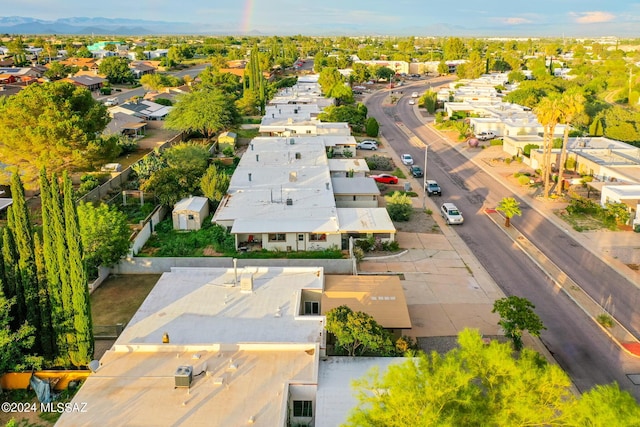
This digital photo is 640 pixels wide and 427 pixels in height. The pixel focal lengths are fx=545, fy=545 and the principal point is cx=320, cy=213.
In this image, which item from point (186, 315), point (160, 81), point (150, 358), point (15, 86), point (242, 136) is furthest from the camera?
point (160, 81)

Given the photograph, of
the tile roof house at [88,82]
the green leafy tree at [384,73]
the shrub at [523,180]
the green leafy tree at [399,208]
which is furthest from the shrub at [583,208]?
the green leafy tree at [384,73]

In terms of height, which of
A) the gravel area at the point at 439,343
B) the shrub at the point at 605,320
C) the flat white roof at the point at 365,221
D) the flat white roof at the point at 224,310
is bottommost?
the gravel area at the point at 439,343

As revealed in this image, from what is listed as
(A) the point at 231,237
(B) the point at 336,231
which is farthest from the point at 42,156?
(B) the point at 336,231

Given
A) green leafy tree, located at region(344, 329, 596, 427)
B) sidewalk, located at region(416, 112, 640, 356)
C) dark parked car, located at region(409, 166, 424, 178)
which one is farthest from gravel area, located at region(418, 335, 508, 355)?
dark parked car, located at region(409, 166, 424, 178)

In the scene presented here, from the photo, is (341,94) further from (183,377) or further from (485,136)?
(183,377)

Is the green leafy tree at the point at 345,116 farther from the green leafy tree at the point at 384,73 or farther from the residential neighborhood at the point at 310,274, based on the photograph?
the green leafy tree at the point at 384,73

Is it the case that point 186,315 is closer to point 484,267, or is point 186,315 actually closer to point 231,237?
point 231,237

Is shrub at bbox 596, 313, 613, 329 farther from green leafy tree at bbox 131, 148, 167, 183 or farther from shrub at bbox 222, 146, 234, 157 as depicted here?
shrub at bbox 222, 146, 234, 157
